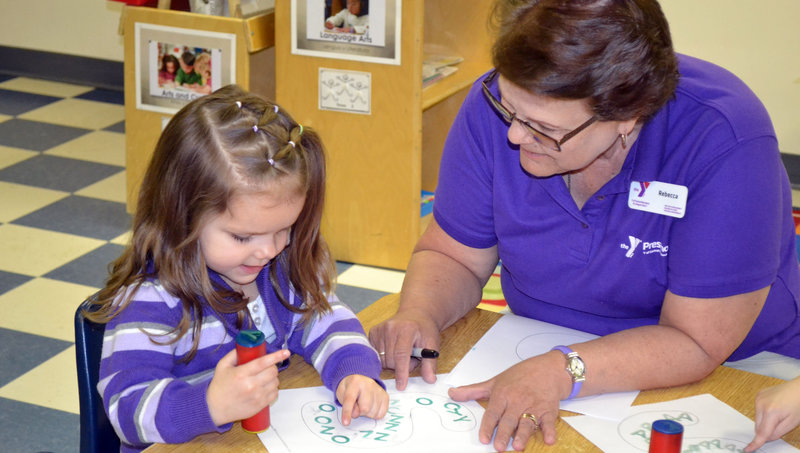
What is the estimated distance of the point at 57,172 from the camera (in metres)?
4.23

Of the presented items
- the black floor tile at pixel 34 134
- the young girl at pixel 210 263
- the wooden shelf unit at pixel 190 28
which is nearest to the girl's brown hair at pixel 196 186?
the young girl at pixel 210 263

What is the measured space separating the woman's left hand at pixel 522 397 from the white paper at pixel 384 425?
20mm

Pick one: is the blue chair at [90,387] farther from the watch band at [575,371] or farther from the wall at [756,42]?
the wall at [756,42]

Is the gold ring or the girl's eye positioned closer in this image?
the gold ring

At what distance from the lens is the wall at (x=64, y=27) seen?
532cm

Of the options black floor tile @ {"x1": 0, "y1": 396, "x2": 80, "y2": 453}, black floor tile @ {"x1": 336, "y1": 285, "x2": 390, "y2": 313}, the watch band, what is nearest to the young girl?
the watch band

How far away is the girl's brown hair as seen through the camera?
4.38ft

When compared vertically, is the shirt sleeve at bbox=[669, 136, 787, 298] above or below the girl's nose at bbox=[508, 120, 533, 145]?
below

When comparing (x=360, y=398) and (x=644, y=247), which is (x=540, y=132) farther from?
(x=360, y=398)

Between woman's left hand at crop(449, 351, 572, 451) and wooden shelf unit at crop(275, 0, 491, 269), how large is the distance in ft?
6.17

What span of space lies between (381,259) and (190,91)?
93 cm

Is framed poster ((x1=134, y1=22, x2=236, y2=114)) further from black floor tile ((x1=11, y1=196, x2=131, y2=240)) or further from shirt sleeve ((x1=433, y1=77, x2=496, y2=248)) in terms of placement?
shirt sleeve ((x1=433, y1=77, x2=496, y2=248))

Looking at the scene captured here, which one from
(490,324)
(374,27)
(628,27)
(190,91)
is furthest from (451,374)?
(190,91)

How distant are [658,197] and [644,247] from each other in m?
0.08
